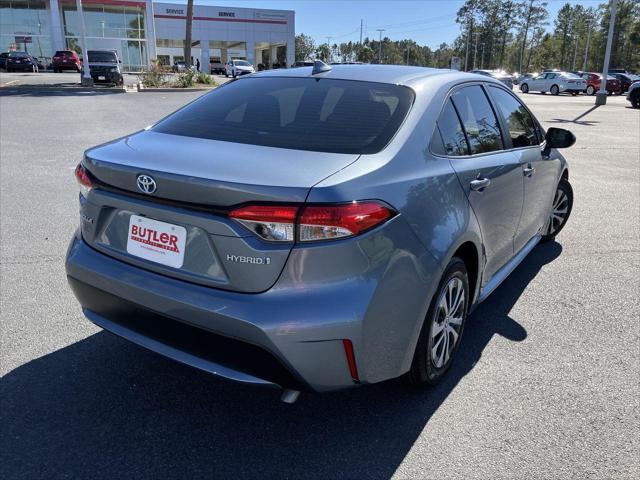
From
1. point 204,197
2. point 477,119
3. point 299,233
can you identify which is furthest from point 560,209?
point 204,197

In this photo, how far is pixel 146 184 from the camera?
239 centimetres

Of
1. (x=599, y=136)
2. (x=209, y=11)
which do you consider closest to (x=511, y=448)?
(x=599, y=136)

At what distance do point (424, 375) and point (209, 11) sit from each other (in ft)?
246

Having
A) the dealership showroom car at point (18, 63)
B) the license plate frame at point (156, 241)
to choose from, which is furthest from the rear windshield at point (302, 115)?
the dealership showroom car at point (18, 63)

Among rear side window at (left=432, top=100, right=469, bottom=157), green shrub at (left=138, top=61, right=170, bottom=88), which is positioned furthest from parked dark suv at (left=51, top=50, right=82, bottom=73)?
rear side window at (left=432, top=100, right=469, bottom=157)

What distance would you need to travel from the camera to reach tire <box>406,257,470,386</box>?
2.73 m

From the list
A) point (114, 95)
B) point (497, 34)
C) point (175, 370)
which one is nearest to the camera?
point (175, 370)

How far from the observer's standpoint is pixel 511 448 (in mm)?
2576

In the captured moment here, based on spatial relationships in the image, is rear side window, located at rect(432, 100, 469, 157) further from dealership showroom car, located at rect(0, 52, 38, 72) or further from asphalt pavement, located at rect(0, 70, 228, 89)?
dealership showroom car, located at rect(0, 52, 38, 72)

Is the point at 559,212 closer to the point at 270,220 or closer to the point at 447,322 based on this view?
the point at 447,322

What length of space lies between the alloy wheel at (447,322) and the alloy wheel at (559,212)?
2799mm

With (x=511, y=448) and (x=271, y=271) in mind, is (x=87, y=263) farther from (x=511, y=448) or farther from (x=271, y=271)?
(x=511, y=448)

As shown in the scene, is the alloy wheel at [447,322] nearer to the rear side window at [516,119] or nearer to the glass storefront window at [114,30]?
the rear side window at [516,119]

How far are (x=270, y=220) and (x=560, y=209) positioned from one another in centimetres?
433
